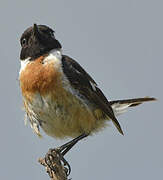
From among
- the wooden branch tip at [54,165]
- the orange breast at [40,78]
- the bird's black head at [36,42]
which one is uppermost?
the bird's black head at [36,42]

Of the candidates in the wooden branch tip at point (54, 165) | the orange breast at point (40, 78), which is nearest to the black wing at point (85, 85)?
the orange breast at point (40, 78)

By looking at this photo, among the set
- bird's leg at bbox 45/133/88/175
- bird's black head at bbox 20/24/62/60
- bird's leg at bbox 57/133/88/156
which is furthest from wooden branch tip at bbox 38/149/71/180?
bird's black head at bbox 20/24/62/60

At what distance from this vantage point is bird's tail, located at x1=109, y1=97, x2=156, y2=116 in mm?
8188

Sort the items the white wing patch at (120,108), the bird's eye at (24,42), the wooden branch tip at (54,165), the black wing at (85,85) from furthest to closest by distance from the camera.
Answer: the white wing patch at (120,108) < the bird's eye at (24,42) < the black wing at (85,85) < the wooden branch tip at (54,165)

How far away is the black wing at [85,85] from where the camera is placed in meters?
6.81

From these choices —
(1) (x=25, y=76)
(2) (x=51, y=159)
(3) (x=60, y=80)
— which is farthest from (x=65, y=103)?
(2) (x=51, y=159)

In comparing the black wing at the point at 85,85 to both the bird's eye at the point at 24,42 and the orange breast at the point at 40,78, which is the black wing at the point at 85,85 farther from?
the bird's eye at the point at 24,42

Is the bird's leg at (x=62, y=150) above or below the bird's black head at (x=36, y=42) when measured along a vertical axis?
below

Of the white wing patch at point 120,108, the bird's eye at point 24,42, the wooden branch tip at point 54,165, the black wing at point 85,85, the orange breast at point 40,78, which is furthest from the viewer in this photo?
the white wing patch at point 120,108

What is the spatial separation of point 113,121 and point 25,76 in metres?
1.58

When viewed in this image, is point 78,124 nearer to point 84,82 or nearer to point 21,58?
point 84,82

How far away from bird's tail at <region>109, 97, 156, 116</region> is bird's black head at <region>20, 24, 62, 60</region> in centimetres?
155

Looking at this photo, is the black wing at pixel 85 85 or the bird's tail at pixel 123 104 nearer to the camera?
the black wing at pixel 85 85

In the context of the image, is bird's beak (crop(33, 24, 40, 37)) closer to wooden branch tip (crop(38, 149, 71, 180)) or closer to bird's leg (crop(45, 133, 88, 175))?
bird's leg (crop(45, 133, 88, 175))
